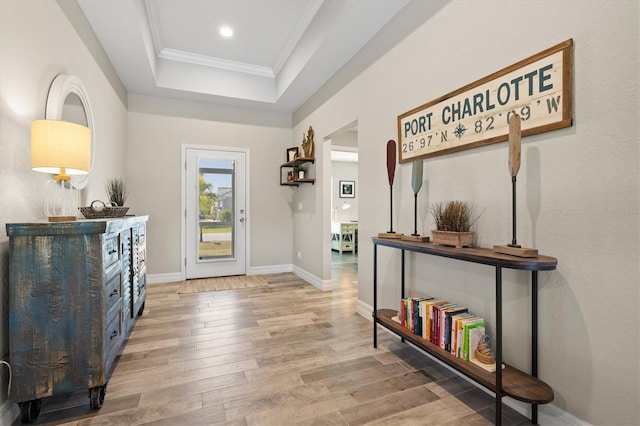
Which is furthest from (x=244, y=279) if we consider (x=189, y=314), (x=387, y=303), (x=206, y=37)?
(x=206, y=37)

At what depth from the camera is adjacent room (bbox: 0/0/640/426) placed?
1.31m

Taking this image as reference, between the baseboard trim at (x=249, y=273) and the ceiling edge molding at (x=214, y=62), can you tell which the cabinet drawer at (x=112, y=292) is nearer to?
the baseboard trim at (x=249, y=273)

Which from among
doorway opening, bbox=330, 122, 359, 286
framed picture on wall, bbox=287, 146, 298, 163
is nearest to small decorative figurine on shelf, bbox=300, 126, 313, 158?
framed picture on wall, bbox=287, 146, 298, 163

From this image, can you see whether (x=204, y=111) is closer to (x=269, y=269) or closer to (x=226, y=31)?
(x=226, y=31)

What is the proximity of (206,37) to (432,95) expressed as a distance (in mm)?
2952

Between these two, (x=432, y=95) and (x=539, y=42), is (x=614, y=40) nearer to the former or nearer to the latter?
(x=539, y=42)

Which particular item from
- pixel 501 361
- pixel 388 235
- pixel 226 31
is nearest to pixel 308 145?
pixel 226 31

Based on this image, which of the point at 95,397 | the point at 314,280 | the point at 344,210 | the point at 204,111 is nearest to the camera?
the point at 95,397

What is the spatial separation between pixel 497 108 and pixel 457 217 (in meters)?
0.67

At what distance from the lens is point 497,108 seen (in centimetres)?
171

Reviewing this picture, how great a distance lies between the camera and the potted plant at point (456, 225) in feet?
5.76

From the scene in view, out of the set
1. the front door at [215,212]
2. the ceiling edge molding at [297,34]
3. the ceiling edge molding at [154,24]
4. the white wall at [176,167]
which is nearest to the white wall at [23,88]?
the ceiling edge molding at [154,24]

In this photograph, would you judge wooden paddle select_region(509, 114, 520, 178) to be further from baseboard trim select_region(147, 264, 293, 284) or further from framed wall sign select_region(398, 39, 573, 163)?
baseboard trim select_region(147, 264, 293, 284)

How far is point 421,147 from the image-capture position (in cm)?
227
